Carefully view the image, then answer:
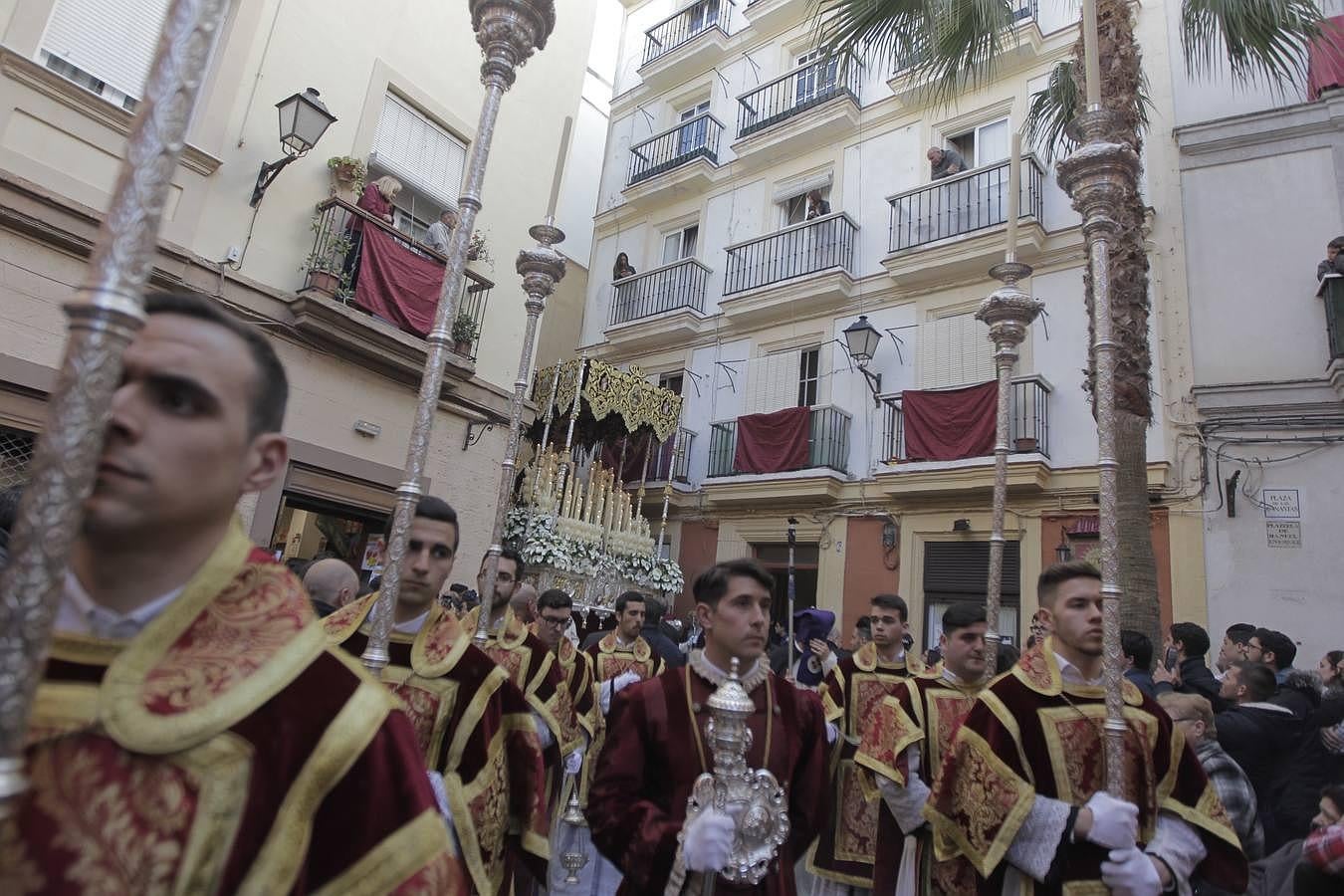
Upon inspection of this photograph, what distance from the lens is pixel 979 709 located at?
2.98 meters

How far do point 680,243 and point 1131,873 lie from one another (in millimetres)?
16804

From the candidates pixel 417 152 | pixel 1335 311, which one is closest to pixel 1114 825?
pixel 1335 311

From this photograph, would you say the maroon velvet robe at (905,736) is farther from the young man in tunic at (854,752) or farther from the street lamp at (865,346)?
the street lamp at (865,346)

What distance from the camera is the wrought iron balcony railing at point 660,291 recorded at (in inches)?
659

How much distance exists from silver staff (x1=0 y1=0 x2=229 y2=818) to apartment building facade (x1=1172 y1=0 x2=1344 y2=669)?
1179cm

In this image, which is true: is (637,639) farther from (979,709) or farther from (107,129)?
(107,129)

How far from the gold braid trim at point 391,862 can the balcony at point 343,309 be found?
8250mm

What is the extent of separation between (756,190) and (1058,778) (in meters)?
15.4

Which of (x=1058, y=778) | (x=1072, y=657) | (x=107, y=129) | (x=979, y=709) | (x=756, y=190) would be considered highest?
(x=756, y=190)

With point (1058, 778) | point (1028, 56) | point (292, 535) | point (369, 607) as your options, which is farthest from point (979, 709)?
point (1028, 56)

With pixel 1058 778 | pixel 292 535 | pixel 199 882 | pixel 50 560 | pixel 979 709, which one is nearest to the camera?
pixel 50 560

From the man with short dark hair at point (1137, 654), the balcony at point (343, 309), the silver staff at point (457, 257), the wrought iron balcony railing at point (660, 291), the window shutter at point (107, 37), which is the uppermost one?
the wrought iron balcony railing at point (660, 291)

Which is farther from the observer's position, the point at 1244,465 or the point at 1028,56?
the point at 1028,56

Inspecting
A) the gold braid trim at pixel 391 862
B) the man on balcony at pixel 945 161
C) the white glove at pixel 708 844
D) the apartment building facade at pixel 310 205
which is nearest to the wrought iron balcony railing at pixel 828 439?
the man on balcony at pixel 945 161
